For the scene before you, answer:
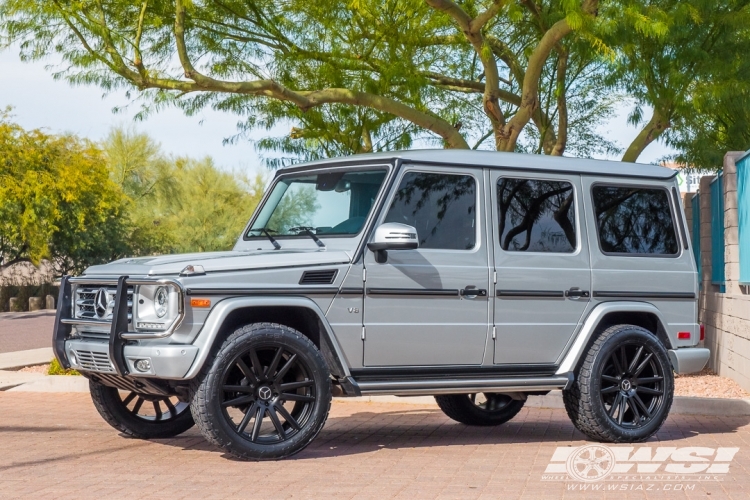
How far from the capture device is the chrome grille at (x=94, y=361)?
7535mm

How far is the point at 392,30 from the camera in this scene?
→ 1648cm

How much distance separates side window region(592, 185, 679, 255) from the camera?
29.9ft

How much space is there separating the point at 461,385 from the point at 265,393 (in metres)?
1.48

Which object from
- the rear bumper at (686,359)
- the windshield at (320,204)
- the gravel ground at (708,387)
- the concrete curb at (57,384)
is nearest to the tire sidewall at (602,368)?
the rear bumper at (686,359)

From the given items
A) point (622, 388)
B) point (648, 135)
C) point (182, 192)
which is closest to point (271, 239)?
point (622, 388)

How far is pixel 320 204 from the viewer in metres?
8.48

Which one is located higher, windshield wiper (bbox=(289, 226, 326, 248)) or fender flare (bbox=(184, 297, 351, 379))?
windshield wiper (bbox=(289, 226, 326, 248))

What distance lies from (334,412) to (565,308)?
334cm

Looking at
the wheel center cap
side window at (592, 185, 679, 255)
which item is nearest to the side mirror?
the wheel center cap

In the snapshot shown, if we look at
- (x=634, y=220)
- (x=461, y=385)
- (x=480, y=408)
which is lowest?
(x=480, y=408)

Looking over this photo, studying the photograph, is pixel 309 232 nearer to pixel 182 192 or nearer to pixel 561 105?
pixel 561 105

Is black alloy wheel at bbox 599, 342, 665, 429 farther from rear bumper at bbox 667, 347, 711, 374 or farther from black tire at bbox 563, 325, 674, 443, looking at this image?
rear bumper at bbox 667, 347, 711, 374

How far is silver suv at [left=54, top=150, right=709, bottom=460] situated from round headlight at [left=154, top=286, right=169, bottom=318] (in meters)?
0.01

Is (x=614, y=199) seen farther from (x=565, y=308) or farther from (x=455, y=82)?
(x=455, y=82)
